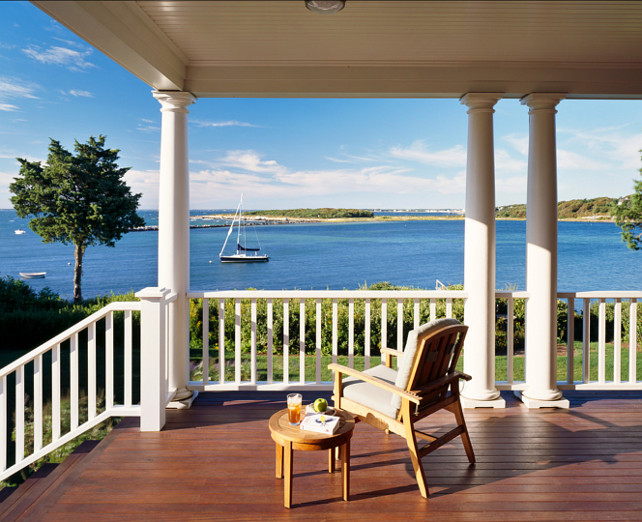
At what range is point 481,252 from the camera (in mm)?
4195

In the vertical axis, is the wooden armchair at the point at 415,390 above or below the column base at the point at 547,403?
above

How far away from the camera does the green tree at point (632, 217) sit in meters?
14.7

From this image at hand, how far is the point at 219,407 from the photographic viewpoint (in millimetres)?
4203

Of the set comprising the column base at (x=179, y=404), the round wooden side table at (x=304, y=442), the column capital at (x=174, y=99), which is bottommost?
the column base at (x=179, y=404)

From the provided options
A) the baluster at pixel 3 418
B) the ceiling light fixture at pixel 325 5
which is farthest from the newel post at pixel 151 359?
the ceiling light fixture at pixel 325 5

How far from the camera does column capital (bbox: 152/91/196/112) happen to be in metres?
4.12

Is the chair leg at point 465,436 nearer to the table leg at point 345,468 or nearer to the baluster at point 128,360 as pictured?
the table leg at point 345,468

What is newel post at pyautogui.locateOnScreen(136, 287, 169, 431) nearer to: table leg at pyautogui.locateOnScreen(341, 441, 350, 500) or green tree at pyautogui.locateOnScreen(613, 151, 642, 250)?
table leg at pyautogui.locateOnScreen(341, 441, 350, 500)

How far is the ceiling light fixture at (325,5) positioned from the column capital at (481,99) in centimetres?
164

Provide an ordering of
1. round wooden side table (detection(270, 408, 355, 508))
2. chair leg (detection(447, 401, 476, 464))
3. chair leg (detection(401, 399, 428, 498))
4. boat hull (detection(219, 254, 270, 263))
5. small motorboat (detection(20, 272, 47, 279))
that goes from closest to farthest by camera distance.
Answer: round wooden side table (detection(270, 408, 355, 508)) < chair leg (detection(401, 399, 428, 498)) < chair leg (detection(447, 401, 476, 464)) < small motorboat (detection(20, 272, 47, 279)) < boat hull (detection(219, 254, 270, 263))

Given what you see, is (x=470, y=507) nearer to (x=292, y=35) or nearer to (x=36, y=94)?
(x=292, y=35)

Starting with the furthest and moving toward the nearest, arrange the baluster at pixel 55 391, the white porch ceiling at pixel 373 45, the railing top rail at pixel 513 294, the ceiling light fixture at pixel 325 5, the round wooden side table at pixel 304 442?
1. the railing top rail at pixel 513 294
2. the baluster at pixel 55 391
3. the white porch ceiling at pixel 373 45
4. the ceiling light fixture at pixel 325 5
5. the round wooden side table at pixel 304 442

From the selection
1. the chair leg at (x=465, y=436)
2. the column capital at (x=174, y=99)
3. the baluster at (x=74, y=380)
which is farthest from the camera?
the column capital at (x=174, y=99)

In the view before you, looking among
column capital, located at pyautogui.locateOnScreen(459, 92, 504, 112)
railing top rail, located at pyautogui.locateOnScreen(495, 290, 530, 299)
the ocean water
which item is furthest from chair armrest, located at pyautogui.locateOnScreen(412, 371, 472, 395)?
the ocean water
